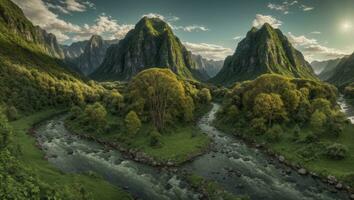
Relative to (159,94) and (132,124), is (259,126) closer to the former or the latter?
(159,94)

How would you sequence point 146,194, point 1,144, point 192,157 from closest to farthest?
point 1,144 < point 146,194 < point 192,157

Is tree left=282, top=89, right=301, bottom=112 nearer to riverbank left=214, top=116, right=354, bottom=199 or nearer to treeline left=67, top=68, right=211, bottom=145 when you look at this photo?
riverbank left=214, top=116, right=354, bottom=199

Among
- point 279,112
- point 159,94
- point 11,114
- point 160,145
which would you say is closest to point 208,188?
point 160,145

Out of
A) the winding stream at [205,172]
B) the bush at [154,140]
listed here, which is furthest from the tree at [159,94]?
the winding stream at [205,172]

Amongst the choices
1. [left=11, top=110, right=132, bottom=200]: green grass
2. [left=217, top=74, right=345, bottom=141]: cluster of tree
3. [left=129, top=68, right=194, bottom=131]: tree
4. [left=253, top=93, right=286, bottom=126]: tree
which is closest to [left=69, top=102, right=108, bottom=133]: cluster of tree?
[left=129, top=68, right=194, bottom=131]: tree

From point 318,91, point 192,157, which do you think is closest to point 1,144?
point 192,157

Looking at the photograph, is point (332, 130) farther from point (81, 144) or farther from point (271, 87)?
point (81, 144)

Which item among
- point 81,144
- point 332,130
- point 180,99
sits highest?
point 180,99
